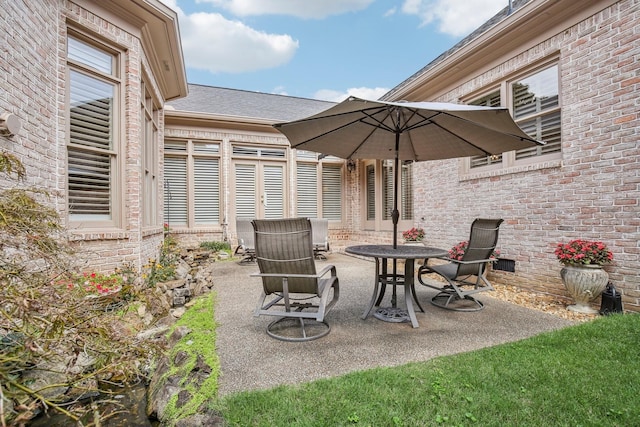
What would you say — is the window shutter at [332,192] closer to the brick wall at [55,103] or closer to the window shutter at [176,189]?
the window shutter at [176,189]

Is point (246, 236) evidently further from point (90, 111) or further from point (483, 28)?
point (483, 28)

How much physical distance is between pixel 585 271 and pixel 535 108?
258 centimetres

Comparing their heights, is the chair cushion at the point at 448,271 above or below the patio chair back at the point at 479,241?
below

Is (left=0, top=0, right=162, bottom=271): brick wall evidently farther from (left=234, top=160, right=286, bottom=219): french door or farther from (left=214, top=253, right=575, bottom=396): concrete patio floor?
(left=234, top=160, right=286, bottom=219): french door

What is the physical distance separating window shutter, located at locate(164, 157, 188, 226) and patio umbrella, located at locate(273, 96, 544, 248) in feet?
20.5

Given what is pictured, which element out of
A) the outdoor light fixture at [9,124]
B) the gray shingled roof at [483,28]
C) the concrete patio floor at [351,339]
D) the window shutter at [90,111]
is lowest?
the concrete patio floor at [351,339]

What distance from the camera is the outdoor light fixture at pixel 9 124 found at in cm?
285

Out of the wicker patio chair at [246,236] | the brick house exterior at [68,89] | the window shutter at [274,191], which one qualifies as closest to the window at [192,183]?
the window shutter at [274,191]

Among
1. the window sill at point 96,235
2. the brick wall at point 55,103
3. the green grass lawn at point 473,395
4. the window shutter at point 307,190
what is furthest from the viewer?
the window shutter at point 307,190

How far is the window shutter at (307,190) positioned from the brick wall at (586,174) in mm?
5657

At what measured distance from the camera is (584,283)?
3.71m

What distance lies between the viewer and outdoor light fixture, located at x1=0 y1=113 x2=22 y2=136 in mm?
2848

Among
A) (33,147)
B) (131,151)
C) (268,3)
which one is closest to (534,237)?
(131,151)

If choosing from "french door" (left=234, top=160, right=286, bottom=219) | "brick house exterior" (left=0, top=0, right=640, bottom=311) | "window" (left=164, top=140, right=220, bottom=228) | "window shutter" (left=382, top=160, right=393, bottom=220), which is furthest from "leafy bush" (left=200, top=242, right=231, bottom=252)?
"window shutter" (left=382, top=160, right=393, bottom=220)
